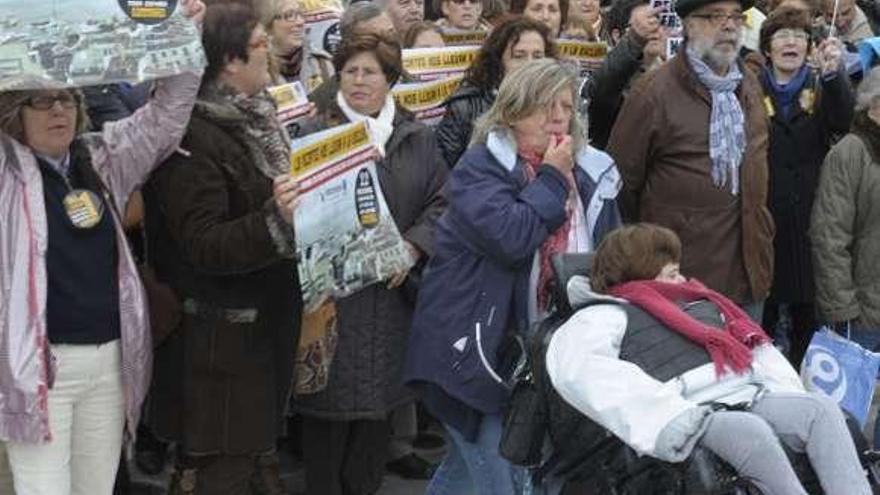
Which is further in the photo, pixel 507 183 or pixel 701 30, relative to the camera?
pixel 701 30

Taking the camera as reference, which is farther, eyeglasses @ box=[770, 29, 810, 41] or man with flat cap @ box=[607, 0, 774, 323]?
eyeglasses @ box=[770, 29, 810, 41]

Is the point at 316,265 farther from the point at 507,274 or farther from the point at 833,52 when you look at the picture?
the point at 833,52

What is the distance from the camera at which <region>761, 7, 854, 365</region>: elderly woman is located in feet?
21.2

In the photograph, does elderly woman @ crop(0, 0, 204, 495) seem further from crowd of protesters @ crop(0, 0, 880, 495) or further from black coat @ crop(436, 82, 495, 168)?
black coat @ crop(436, 82, 495, 168)

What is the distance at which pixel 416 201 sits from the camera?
5.16 m

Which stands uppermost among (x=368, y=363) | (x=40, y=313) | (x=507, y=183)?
(x=507, y=183)

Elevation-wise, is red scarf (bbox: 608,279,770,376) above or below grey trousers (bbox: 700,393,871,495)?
above

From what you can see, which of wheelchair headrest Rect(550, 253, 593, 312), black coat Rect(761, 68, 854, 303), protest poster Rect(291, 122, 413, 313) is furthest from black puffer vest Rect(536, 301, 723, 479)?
black coat Rect(761, 68, 854, 303)

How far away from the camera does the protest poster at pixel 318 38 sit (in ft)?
21.9

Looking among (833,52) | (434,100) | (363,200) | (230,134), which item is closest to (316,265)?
(363,200)

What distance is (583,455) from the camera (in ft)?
13.6

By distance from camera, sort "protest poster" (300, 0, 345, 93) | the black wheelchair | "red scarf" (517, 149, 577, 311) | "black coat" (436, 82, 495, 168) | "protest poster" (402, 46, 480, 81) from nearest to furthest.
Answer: the black wheelchair → "red scarf" (517, 149, 577, 311) → "black coat" (436, 82, 495, 168) → "protest poster" (402, 46, 480, 81) → "protest poster" (300, 0, 345, 93)

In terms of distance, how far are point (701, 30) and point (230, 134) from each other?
211 cm

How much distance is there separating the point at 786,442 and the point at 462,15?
4012mm
